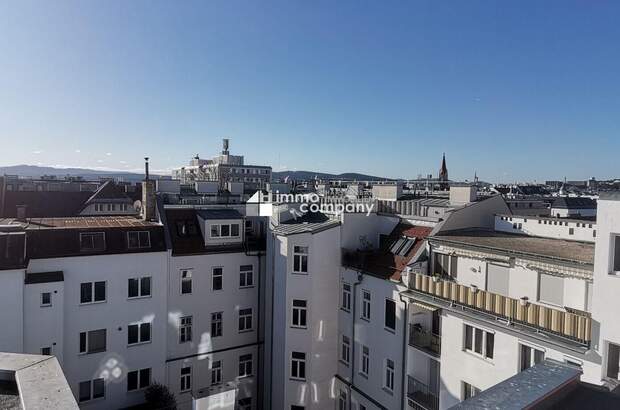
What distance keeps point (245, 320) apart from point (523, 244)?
1578 cm

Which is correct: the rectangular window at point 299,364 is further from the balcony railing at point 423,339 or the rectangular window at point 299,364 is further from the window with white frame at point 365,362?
the balcony railing at point 423,339

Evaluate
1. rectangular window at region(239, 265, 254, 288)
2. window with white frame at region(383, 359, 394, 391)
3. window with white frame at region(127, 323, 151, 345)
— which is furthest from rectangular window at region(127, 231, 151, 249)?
window with white frame at region(383, 359, 394, 391)

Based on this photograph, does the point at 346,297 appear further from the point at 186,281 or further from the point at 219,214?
the point at 219,214

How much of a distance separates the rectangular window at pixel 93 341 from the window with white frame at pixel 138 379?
6.87ft

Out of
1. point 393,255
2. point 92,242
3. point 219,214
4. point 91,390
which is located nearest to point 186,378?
point 91,390

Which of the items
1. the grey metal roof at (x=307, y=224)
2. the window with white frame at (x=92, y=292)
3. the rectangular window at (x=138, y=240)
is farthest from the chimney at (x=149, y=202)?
the grey metal roof at (x=307, y=224)

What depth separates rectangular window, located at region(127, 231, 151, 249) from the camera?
21.1 meters

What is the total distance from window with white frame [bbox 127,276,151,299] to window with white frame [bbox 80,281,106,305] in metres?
1.17

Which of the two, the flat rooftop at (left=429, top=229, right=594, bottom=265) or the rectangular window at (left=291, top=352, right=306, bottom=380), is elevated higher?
the flat rooftop at (left=429, top=229, right=594, bottom=265)

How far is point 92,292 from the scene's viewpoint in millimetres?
19859

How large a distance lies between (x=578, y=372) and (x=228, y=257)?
19.8 meters

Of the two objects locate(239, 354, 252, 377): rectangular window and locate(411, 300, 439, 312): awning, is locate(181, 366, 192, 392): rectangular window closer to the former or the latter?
locate(239, 354, 252, 377): rectangular window

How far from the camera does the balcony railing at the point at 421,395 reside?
1577 cm

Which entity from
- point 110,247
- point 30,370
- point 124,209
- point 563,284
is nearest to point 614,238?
point 563,284
